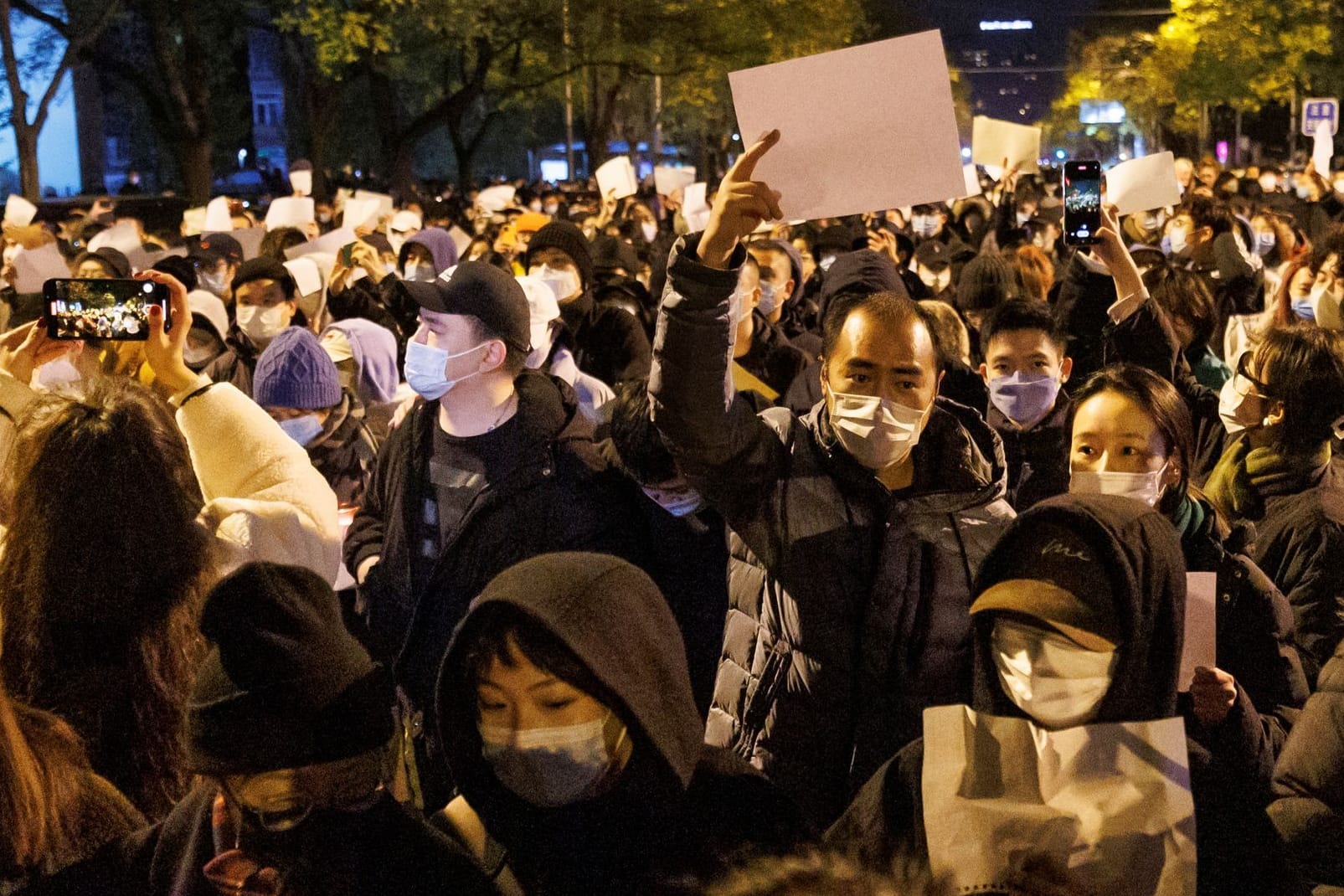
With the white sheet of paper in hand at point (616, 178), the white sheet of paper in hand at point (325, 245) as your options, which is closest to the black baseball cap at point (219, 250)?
the white sheet of paper in hand at point (325, 245)

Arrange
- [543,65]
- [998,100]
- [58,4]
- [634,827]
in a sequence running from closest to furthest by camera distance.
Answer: [634,827] < [543,65] < [58,4] < [998,100]

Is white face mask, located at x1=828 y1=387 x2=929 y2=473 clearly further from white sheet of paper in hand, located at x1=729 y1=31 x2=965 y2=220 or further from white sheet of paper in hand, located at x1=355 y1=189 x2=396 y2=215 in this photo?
white sheet of paper in hand, located at x1=355 y1=189 x2=396 y2=215

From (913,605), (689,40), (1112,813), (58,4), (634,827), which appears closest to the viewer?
(1112,813)

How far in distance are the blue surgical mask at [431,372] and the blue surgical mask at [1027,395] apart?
1.95 metres

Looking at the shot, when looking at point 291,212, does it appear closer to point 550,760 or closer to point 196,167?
point 550,760

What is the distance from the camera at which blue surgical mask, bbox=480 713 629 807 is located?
2484mm

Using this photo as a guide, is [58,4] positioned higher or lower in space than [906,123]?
higher

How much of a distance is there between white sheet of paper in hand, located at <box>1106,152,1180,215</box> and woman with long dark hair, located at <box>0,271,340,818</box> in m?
5.33

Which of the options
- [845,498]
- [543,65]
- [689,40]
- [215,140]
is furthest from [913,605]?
[215,140]

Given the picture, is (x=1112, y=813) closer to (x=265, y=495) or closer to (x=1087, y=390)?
(x=1087, y=390)

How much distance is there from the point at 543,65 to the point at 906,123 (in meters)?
37.0

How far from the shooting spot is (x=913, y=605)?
3.29 meters

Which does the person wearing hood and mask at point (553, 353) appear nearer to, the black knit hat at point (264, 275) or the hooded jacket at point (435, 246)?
the black knit hat at point (264, 275)

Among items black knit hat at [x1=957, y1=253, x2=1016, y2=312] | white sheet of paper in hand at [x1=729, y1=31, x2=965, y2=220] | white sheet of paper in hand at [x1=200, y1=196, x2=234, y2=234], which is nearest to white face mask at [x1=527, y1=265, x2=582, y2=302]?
black knit hat at [x1=957, y1=253, x2=1016, y2=312]
